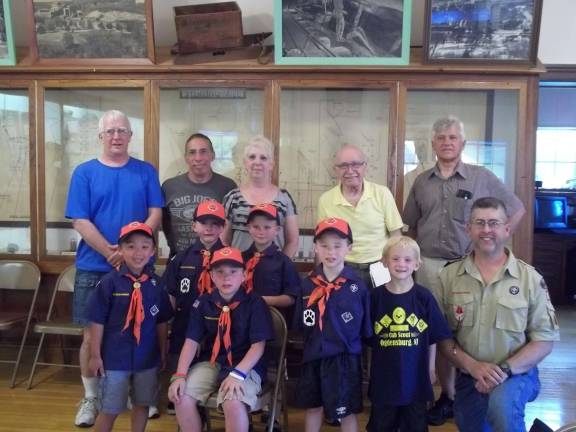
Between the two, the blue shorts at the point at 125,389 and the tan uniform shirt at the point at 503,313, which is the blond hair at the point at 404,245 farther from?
the blue shorts at the point at 125,389

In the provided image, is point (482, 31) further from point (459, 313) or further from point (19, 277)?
point (19, 277)

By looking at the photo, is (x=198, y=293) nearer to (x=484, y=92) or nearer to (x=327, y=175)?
(x=327, y=175)

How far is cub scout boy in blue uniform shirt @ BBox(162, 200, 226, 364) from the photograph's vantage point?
2613mm

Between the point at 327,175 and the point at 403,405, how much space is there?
198 cm

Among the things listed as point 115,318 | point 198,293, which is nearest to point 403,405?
point 198,293

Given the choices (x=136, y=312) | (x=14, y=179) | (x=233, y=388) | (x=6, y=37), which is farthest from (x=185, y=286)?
(x=6, y=37)

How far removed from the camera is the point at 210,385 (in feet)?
7.61

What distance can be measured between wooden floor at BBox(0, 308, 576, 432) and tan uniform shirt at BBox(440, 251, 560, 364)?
960mm

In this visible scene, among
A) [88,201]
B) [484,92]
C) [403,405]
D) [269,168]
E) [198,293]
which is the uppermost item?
[484,92]

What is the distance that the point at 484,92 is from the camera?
12.0 ft

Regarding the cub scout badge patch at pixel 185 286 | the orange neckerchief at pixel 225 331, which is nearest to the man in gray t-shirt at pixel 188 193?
the cub scout badge patch at pixel 185 286

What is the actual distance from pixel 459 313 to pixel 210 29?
8.19 feet

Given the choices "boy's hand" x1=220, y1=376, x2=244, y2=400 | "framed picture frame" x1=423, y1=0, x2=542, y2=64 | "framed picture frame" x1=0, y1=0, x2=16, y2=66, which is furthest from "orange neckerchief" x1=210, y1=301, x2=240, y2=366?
"framed picture frame" x1=0, y1=0, x2=16, y2=66

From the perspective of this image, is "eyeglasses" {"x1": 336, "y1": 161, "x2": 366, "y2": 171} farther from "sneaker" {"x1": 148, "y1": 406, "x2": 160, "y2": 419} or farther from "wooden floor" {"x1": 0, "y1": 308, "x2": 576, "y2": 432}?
"sneaker" {"x1": 148, "y1": 406, "x2": 160, "y2": 419}
